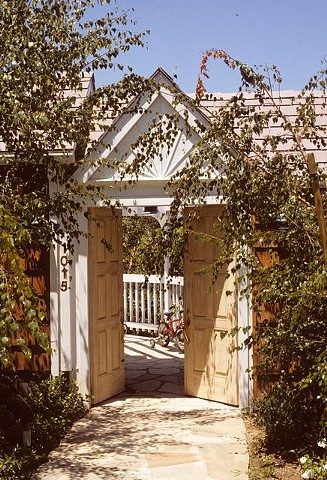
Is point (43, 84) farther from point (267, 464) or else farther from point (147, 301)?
point (147, 301)

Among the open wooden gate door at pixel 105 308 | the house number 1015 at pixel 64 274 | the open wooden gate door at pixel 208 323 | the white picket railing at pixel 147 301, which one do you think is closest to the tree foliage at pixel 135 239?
A: the white picket railing at pixel 147 301

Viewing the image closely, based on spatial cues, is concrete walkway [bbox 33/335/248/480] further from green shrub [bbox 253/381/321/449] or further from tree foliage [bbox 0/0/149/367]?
tree foliage [bbox 0/0/149/367]

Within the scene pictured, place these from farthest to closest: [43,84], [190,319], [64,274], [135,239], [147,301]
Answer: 1. [135,239]
2. [147,301]
3. [190,319]
4. [64,274]
5. [43,84]

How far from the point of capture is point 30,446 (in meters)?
7.00

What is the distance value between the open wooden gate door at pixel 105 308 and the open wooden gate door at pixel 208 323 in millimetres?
1121

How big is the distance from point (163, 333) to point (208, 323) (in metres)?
4.40

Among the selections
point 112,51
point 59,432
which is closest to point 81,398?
point 59,432

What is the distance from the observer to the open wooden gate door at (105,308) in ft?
30.1

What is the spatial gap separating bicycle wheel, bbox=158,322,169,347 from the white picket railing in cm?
86

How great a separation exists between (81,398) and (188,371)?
1.88 meters

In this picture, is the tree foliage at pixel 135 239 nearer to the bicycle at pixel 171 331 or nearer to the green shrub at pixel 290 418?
the bicycle at pixel 171 331

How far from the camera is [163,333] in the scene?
45.5 ft

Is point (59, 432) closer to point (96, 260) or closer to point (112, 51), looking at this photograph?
point (96, 260)

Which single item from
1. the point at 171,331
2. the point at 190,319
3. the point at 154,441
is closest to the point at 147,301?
the point at 171,331
